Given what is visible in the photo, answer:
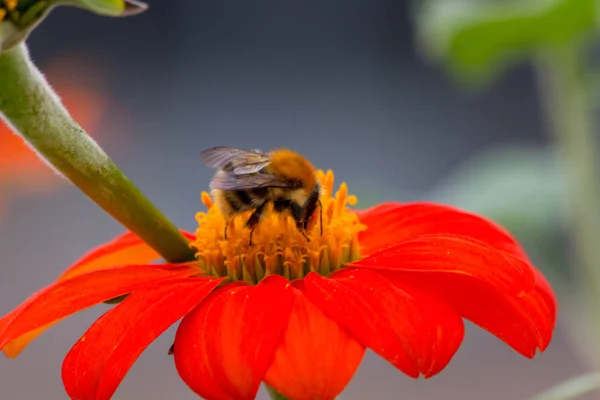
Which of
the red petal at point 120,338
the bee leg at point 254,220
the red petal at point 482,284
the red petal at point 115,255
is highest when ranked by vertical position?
the bee leg at point 254,220

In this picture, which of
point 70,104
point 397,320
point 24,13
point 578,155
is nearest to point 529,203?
point 578,155

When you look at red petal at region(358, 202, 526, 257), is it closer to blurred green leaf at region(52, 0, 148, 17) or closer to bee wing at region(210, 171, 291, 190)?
bee wing at region(210, 171, 291, 190)

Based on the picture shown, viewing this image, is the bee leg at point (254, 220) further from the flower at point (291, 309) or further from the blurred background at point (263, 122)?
the blurred background at point (263, 122)

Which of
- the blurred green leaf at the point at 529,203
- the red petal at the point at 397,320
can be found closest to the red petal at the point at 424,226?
the red petal at the point at 397,320

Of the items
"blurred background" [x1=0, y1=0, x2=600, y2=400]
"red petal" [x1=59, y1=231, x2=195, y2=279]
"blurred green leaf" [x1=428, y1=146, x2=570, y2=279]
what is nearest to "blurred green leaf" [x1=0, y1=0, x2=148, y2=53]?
"red petal" [x1=59, y1=231, x2=195, y2=279]

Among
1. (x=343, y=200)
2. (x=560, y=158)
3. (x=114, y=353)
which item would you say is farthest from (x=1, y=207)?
(x=114, y=353)

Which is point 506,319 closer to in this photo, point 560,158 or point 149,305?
point 149,305

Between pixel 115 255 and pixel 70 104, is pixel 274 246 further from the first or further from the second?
pixel 70 104
